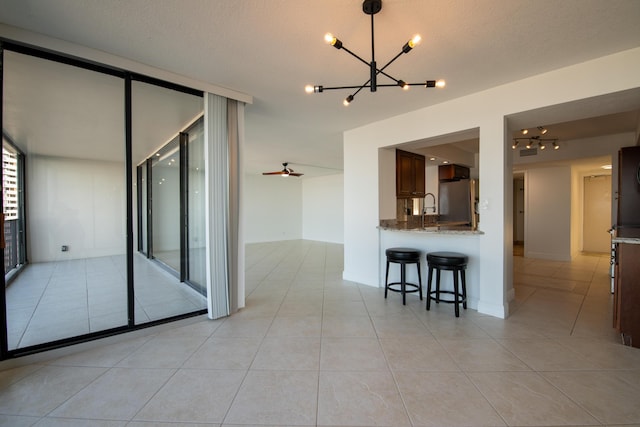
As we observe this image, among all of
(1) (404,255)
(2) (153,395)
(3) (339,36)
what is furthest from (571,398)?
(3) (339,36)

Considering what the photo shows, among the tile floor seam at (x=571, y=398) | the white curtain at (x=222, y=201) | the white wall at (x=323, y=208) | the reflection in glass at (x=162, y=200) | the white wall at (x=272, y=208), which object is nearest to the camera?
the tile floor seam at (x=571, y=398)

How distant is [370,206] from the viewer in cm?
461

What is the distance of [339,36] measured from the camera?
2289 mm

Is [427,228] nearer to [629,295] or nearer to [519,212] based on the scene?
[629,295]

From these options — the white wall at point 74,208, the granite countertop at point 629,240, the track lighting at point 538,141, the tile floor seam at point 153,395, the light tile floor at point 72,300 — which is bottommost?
the tile floor seam at point 153,395

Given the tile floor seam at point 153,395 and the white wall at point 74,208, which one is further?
the white wall at point 74,208

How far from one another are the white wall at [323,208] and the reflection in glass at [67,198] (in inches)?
311

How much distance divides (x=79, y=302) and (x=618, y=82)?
5410 millimetres

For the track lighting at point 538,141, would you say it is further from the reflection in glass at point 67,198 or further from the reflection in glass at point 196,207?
the reflection in glass at point 67,198

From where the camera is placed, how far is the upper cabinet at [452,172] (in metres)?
6.94

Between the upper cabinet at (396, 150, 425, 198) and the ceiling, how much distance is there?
1480 mm

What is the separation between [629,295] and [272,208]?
31.7ft

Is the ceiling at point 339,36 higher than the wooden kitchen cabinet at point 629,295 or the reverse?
higher

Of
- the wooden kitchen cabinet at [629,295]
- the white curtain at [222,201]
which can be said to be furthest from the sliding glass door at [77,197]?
the wooden kitchen cabinet at [629,295]
